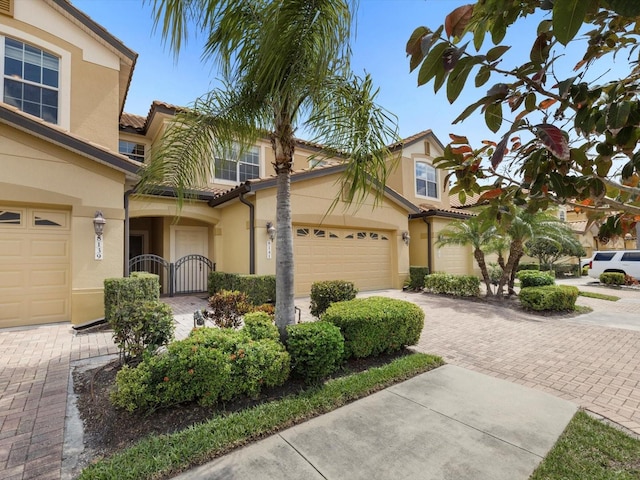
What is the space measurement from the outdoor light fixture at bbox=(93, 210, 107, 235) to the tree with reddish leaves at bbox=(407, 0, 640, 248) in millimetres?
8715

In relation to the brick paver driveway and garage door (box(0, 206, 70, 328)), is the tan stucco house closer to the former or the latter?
garage door (box(0, 206, 70, 328))

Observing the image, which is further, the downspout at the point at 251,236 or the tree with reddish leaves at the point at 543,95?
the downspout at the point at 251,236

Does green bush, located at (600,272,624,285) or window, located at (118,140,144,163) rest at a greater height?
window, located at (118,140,144,163)

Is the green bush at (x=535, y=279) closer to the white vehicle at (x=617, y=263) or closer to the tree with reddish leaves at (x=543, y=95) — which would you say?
the white vehicle at (x=617, y=263)

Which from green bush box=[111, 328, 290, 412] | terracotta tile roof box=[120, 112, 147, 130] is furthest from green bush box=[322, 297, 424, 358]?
terracotta tile roof box=[120, 112, 147, 130]

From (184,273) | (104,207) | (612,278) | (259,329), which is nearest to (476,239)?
(259,329)

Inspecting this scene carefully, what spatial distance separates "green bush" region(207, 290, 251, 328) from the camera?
Answer: 690 centimetres

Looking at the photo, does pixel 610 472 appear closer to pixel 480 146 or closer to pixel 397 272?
pixel 480 146

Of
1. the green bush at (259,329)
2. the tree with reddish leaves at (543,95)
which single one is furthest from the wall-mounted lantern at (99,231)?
the tree with reddish leaves at (543,95)

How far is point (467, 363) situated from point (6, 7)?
1541cm

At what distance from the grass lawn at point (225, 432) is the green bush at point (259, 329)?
0.96m

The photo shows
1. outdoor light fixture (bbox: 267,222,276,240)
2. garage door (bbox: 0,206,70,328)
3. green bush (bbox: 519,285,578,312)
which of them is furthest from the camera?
outdoor light fixture (bbox: 267,222,276,240)

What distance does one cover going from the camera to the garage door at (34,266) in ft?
25.2

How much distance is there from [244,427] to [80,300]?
22.6 feet
